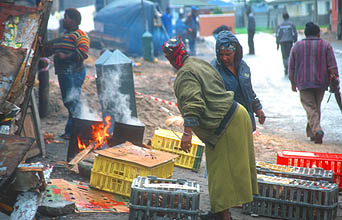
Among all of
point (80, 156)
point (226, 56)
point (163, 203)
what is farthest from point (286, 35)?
point (163, 203)

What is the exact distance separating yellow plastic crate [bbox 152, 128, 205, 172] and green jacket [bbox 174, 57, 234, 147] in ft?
8.43

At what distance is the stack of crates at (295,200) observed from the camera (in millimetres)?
4816

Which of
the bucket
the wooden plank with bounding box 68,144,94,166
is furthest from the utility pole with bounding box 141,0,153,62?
the wooden plank with bounding box 68,144,94,166

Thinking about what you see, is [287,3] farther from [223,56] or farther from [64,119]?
[223,56]

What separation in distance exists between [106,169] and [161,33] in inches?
725

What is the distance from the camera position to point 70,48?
7.95m

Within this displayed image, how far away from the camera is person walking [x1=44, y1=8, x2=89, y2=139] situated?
7.93 m

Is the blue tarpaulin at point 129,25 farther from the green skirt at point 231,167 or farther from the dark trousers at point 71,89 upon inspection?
the green skirt at point 231,167

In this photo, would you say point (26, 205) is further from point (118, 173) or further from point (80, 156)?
point (80, 156)

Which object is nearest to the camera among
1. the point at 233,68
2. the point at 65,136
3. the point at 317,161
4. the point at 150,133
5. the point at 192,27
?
the point at 233,68

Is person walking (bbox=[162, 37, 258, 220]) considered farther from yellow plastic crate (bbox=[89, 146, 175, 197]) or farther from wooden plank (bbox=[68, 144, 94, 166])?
wooden plank (bbox=[68, 144, 94, 166])

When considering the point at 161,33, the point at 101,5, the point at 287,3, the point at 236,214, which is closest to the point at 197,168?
the point at 236,214

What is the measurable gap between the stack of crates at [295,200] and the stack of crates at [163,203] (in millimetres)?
1116

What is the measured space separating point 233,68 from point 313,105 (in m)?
3.94
